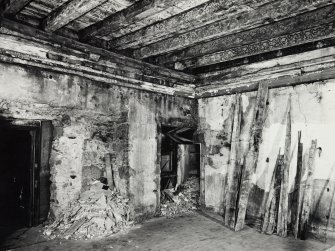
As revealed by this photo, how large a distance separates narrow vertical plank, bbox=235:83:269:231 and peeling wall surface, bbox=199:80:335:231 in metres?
0.13

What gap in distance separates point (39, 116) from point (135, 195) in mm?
2486

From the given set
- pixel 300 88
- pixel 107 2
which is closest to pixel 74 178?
pixel 107 2

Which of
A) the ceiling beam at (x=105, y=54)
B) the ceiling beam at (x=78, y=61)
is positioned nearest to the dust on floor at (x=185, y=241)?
the ceiling beam at (x=78, y=61)

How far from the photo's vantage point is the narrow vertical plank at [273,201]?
518 cm

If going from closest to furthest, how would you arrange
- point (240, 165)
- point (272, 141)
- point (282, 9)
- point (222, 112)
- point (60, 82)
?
1. point (282, 9)
2. point (60, 82)
3. point (272, 141)
4. point (240, 165)
5. point (222, 112)

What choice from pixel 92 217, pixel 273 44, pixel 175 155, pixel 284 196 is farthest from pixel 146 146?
pixel 273 44

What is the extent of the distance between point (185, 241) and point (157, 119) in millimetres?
2678

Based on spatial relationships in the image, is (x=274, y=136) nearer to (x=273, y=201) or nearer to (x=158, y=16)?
(x=273, y=201)

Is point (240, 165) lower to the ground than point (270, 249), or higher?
higher

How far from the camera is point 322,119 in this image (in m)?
4.86

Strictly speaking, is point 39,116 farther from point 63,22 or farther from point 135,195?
point 135,195

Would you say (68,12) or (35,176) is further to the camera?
(35,176)

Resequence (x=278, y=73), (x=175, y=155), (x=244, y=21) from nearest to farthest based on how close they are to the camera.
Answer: (x=244, y=21) < (x=278, y=73) < (x=175, y=155)

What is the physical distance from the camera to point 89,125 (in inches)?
204
